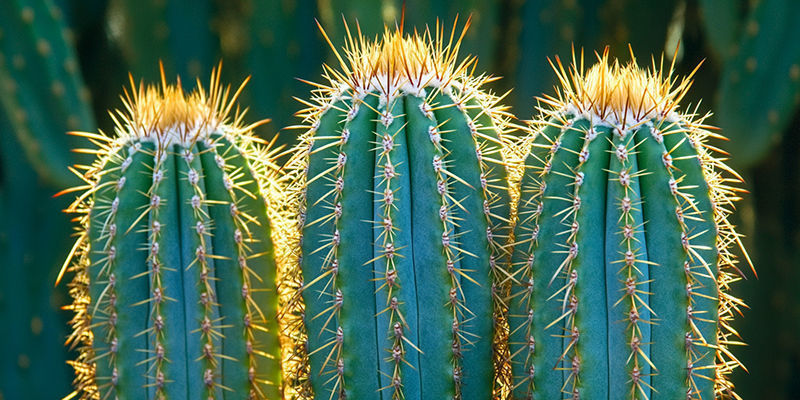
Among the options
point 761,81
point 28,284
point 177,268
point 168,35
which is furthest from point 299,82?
point 177,268

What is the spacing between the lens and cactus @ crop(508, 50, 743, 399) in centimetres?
107

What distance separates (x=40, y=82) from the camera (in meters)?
2.54

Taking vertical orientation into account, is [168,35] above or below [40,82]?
above

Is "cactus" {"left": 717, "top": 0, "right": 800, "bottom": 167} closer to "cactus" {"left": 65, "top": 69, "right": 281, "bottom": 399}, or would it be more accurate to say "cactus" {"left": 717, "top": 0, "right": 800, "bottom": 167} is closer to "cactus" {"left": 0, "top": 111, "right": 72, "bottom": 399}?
"cactus" {"left": 65, "top": 69, "right": 281, "bottom": 399}

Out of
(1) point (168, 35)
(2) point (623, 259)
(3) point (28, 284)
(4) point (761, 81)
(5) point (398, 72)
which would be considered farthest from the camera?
(1) point (168, 35)

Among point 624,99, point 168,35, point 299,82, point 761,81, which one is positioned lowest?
point 624,99

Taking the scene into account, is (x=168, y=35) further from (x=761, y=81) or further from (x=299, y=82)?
(x=761, y=81)

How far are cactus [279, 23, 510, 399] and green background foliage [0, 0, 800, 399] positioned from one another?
1.59m

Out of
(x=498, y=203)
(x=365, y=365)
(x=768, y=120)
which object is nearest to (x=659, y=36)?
(x=768, y=120)

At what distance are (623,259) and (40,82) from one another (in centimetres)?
219

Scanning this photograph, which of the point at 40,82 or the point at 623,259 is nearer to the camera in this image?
the point at 623,259

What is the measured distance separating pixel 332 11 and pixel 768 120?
156 centimetres

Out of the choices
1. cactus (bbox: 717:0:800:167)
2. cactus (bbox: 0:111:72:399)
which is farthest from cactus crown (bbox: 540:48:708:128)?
cactus (bbox: 0:111:72:399)

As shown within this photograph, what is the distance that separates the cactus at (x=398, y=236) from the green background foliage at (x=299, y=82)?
5.22 ft
